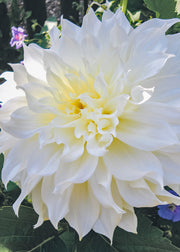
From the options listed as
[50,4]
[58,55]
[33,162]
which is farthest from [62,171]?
[50,4]

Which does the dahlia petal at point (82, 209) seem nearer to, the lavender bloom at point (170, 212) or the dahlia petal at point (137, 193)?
the dahlia petal at point (137, 193)

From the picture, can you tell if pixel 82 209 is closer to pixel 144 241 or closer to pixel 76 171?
pixel 76 171

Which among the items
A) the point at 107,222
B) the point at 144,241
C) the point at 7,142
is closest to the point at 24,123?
the point at 7,142

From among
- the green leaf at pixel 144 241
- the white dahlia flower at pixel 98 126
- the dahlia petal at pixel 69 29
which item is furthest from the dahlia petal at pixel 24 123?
the green leaf at pixel 144 241

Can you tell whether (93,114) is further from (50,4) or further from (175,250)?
(50,4)

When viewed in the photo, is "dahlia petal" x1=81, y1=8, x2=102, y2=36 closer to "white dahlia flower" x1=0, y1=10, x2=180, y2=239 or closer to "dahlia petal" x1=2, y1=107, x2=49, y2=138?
"white dahlia flower" x1=0, y1=10, x2=180, y2=239

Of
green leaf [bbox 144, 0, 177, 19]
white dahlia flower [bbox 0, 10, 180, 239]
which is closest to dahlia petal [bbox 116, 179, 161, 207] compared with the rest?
white dahlia flower [bbox 0, 10, 180, 239]
